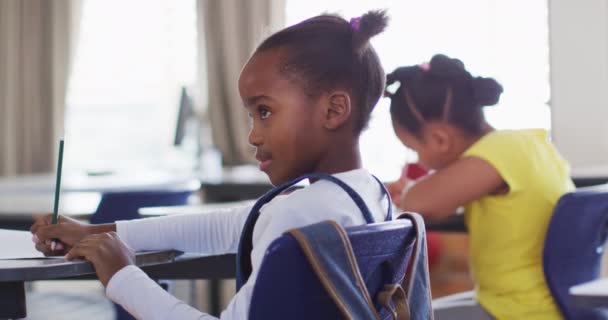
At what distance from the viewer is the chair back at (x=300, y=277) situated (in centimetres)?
102

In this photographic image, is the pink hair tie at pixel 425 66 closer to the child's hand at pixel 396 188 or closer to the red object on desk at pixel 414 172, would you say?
the child's hand at pixel 396 188

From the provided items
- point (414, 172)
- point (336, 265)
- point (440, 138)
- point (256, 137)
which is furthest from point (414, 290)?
point (414, 172)

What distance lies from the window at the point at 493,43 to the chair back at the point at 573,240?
2.25 metres

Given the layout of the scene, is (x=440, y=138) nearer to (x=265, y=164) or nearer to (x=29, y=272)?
(x=265, y=164)

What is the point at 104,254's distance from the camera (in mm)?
1250

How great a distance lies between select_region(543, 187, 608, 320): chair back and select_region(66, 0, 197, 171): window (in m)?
4.34

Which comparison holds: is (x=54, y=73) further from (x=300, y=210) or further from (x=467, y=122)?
(x=300, y=210)

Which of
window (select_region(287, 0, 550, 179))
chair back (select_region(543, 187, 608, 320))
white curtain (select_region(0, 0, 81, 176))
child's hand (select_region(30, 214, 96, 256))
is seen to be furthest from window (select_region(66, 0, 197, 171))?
child's hand (select_region(30, 214, 96, 256))

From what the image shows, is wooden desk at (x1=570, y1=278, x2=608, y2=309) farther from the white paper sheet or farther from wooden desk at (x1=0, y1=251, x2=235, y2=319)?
the white paper sheet

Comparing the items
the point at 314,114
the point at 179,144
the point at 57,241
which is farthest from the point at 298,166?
the point at 179,144

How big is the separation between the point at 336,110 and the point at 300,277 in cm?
35

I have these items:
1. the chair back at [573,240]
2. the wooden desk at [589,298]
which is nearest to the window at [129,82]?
the chair back at [573,240]

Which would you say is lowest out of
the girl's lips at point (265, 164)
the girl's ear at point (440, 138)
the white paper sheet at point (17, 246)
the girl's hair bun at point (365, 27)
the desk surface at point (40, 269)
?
the white paper sheet at point (17, 246)

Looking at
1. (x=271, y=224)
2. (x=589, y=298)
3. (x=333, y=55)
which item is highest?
(x=333, y=55)
